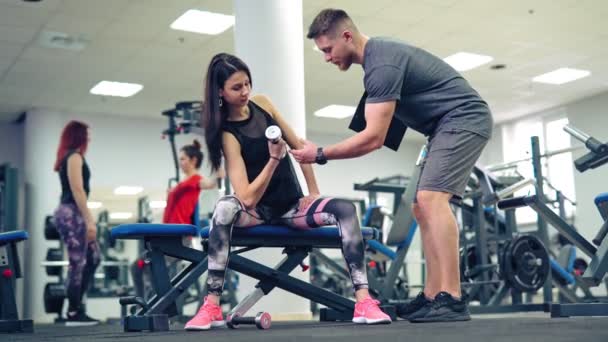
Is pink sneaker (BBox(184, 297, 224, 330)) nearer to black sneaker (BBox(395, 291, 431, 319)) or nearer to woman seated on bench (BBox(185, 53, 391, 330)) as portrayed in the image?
woman seated on bench (BBox(185, 53, 391, 330))

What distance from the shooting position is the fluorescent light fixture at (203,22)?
6812 millimetres

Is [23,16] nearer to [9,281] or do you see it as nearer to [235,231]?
[9,281]

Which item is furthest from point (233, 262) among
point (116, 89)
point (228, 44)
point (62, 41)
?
point (116, 89)

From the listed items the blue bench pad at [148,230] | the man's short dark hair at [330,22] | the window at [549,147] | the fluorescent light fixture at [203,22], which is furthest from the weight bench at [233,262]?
the window at [549,147]

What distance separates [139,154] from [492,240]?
661 centimetres

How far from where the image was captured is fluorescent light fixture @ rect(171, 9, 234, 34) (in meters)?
6.81

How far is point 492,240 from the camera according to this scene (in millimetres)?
4953

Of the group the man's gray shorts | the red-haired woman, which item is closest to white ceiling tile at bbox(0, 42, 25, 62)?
the red-haired woman

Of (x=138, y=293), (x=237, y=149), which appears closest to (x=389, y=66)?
(x=237, y=149)

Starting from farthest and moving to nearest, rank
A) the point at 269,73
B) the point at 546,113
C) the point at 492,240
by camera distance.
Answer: the point at 546,113 → the point at 492,240 → the point at 269,73

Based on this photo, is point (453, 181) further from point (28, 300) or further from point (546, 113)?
point (546, 113)

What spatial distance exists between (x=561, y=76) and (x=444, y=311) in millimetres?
7647

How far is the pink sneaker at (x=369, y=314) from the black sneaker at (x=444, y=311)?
0.14m

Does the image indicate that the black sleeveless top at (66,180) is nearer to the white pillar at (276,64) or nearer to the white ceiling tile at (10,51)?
the white pillar at (276,64)
